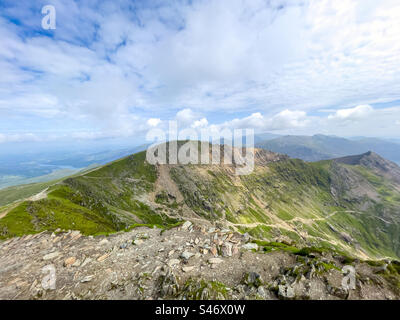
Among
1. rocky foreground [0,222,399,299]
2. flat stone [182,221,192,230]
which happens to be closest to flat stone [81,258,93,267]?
rocky foreground [0,222,399,299]

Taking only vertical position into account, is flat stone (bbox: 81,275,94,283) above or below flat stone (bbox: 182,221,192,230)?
below

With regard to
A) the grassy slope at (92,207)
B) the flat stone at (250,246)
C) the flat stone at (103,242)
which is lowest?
the grassy slope at (92,207)

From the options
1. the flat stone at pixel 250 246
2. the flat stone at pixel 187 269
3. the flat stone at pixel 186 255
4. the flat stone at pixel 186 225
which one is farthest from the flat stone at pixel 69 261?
the flat stone at pixel 250 246

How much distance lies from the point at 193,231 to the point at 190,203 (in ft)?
517

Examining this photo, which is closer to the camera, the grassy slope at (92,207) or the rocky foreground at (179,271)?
the rocky foreground at (179,271)

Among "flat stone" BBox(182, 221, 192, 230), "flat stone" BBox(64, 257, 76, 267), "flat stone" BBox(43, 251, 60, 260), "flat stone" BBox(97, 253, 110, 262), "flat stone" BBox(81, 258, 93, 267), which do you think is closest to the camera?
"flat stone" BBox(81, 258, 93, 267)

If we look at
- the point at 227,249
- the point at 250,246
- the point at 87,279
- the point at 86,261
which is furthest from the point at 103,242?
the point at 250,246

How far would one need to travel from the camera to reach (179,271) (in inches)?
845

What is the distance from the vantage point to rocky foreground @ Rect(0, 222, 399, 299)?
18.0 m

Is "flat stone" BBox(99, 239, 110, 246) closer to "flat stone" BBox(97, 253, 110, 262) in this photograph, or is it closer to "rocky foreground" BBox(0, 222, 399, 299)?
"rocky foreground" BBox(0, 222, 399, 299)

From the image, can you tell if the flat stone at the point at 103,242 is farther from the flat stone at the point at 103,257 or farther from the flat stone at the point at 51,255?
the flat stone at the point at 51,255

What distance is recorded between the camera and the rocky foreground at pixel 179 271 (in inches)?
708
